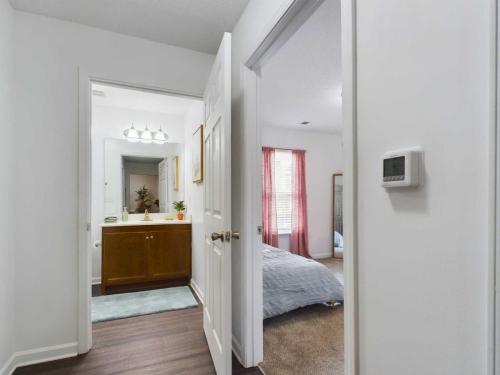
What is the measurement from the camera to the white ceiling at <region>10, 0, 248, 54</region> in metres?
1.81

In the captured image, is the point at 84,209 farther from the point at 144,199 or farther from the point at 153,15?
the point at 144,199

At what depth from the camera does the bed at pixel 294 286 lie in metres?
2.50

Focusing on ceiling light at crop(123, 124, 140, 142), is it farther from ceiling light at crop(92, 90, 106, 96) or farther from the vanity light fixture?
ceiling light at crop(92, 90, 106, 96)

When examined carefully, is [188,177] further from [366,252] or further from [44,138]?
[366,252]

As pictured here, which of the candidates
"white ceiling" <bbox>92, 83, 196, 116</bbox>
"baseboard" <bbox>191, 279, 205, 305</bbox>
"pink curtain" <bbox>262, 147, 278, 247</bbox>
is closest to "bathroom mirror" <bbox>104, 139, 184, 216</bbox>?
"white ceiling" <bbox>92, 83, 196, 116</bbox>

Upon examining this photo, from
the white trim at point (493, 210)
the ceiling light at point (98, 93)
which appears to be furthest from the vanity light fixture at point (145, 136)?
the white trim at point (493, 210)

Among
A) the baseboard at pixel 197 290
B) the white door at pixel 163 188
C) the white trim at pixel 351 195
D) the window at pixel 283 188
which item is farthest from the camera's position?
the window at pixel 283 188

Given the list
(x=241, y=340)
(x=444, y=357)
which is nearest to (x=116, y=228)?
(x=241, y=340)

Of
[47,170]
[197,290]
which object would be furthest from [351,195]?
[197,290]

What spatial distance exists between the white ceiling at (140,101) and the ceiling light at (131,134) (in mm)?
339

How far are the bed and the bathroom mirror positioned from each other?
1949 mm

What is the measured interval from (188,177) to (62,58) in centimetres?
196

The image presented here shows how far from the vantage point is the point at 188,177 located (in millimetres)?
3664

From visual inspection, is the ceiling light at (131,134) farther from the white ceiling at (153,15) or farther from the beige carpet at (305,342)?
the beige carpet at (305,342)
